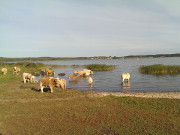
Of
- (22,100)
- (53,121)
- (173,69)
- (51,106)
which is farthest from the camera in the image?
(173,69)

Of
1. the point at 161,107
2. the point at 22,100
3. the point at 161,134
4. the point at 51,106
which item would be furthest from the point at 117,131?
the point at 22,100

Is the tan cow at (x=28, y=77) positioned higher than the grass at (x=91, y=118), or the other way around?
the tan cow at (x=28, y=77)

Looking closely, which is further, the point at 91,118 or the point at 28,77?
the point at 28,77

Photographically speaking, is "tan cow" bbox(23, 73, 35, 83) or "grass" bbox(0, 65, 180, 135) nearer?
"grass" bbox(0, 65, 180, 135)

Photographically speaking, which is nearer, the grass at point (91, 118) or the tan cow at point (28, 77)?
the grass at point (91, 118)

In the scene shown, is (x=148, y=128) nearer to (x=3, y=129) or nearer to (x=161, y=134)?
(x=161, y=134)

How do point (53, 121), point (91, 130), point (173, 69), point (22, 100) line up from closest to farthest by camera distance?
point (91, 130) < point (53, 121) < point (22, 100) < point (173, 69)

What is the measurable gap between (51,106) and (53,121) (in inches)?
99.4

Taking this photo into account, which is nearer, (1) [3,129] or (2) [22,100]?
(1) [3,129]

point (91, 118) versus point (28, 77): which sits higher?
point (28, 77)

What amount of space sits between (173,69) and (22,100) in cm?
3210

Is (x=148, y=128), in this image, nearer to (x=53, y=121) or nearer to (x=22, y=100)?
(x=53, y=121)

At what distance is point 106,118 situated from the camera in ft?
25.4

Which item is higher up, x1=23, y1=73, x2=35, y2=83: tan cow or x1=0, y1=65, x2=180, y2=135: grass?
x1=23, y1=73, x2=35, y2=83: tan cow
